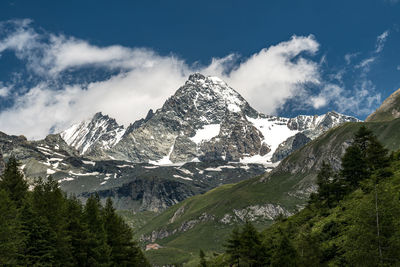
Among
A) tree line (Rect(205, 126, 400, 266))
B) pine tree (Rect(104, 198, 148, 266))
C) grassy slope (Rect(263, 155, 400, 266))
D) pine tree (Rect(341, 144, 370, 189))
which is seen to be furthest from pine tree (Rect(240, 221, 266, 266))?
pine tree (Rect(341, 144, 370, 189))

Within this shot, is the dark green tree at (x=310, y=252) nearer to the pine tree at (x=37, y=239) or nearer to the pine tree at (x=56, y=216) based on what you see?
the pine tree at (x=56, y=216)

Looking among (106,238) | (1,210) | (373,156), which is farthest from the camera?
(373,156)

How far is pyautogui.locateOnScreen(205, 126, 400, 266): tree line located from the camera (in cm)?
4059

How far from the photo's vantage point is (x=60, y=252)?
190 feet

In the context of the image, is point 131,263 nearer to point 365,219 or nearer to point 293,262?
point 293,262

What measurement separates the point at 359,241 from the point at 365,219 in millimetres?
2308

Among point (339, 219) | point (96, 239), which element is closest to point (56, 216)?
point (96, 239)

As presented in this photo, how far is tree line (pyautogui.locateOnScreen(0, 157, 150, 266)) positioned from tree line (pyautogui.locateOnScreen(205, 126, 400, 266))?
21261 mm

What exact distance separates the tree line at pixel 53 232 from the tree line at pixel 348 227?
21261 millimetres

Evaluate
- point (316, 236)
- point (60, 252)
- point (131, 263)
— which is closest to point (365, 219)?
point (316, 236)

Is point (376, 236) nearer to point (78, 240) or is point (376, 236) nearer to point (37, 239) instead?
point (37, 239)

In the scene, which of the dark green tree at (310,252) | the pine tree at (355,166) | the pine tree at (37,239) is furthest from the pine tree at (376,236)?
the pine tree at (355,166)

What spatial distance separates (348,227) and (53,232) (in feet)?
147

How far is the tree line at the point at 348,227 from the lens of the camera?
4059 centimetres
